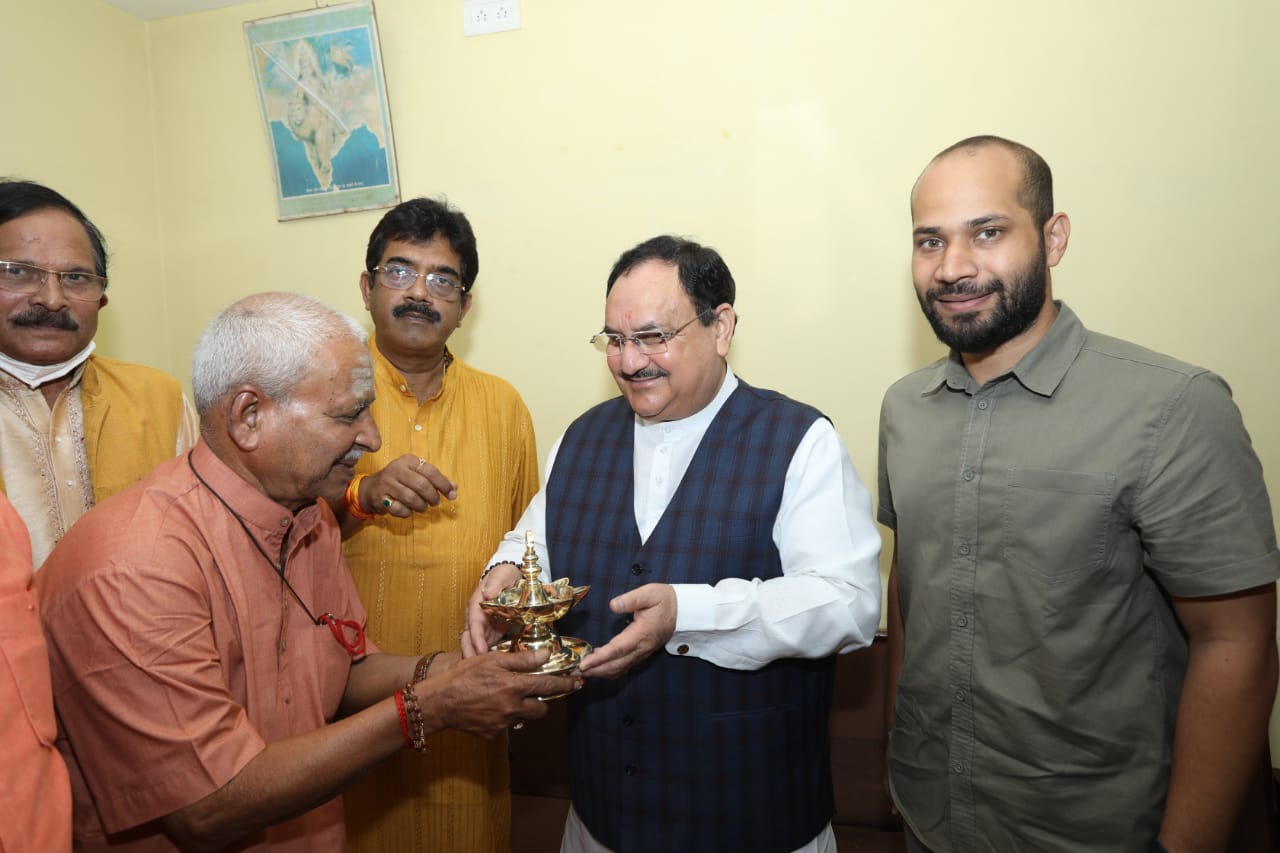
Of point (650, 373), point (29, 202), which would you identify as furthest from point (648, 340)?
point (29, 202)

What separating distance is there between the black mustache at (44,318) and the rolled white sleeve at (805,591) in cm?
213

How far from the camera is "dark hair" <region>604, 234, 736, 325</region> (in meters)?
2.21

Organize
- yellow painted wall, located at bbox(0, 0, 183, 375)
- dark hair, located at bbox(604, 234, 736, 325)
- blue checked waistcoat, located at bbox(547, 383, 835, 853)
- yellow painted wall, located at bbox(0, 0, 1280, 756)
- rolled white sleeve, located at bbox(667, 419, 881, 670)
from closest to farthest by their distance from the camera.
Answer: rolled white sleeve, located at bbox(667, 419, 881, 670) → blue checked waistcoat, located at bbox(547, 383, 835, 853) → dark hair, located at bbox(604, 234, 736, 325) → yellow painted wall, located at bbox(0, 0, 1280, 756) → yellow painted wall, located at bbox(0, 0, 183, 375)

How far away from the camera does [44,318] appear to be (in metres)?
2.45

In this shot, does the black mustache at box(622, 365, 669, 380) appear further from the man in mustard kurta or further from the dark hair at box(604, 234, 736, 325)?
the man in mustard kurta

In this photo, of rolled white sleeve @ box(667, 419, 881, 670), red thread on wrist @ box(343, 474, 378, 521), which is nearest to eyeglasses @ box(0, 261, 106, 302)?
red thread on wrist @ box(343, 474, 378, 521)

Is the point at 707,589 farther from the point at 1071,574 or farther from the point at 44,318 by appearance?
the point at 44,318

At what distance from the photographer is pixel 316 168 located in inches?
151

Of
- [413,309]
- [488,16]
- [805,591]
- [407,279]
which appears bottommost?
[805,591]

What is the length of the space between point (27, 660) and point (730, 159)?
294 centimetres

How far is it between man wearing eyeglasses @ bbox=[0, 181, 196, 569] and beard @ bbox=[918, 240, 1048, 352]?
2621 mm

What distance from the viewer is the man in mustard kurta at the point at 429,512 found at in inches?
105

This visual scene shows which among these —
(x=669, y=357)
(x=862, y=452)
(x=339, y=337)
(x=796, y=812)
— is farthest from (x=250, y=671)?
(x=862, y=452)

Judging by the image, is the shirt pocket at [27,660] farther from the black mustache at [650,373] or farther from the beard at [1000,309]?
the beard at [1000,309]
